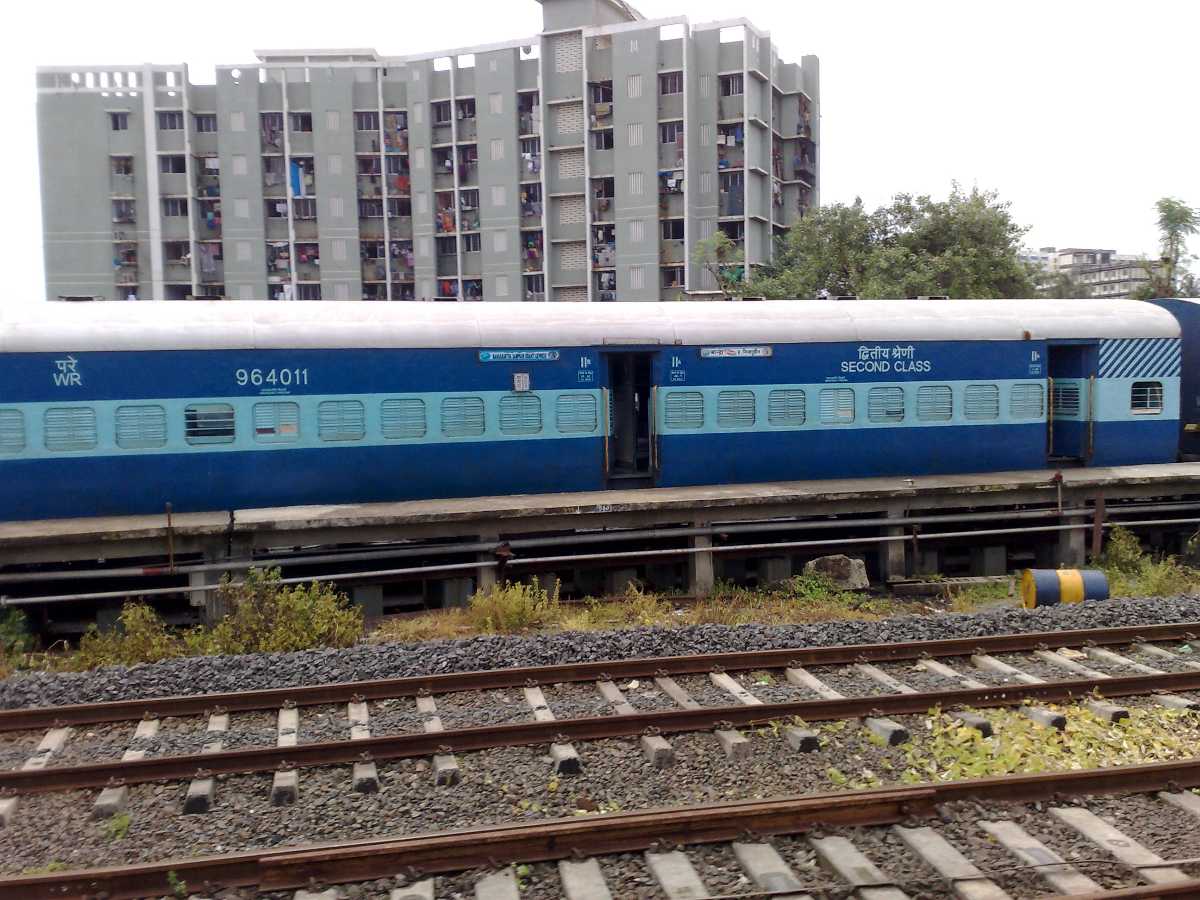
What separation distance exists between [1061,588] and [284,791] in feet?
32.6

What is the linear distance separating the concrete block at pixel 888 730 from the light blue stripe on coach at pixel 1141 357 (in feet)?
35.4

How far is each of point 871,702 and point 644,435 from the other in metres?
8.21

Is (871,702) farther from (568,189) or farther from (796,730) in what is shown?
(568,189)

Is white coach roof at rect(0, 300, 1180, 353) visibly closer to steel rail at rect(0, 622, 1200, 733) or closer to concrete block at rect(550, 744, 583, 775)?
steel rail at rect(0, 622, 1200, 733)

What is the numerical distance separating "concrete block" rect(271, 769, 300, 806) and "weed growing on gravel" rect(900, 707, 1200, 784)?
14.0ft

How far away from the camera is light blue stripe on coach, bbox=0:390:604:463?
12.5 metres

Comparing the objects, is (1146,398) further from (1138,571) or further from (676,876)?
(676,876)

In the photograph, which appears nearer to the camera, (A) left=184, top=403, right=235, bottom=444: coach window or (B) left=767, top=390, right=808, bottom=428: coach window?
(A) left=184, top=403, right=235, bottom=444: coach window

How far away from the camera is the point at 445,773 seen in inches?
277

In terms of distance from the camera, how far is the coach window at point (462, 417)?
46.0 ft

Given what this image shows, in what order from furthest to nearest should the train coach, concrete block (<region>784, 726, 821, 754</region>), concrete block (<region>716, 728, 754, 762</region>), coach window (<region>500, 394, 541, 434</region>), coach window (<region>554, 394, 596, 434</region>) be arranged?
coach window (<region>554, 394, 596, 434</region>), coach window (<region>500, 394, 541, 434</region>), the train coach, concrete block (<region>784, 726, 821, 754</region>), concrete block (<region>716, 728, 754, 762</region>)

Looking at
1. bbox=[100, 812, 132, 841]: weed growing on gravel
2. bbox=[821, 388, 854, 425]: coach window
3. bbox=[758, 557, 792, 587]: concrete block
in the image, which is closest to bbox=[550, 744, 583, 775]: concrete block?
bbox=[100, 812, 132, 841]: weed growing on gravel

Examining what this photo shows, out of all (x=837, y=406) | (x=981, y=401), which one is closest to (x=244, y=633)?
(x=837, y=406)

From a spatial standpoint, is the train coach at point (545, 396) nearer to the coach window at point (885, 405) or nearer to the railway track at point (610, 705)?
the coach window at point (885, 405)
